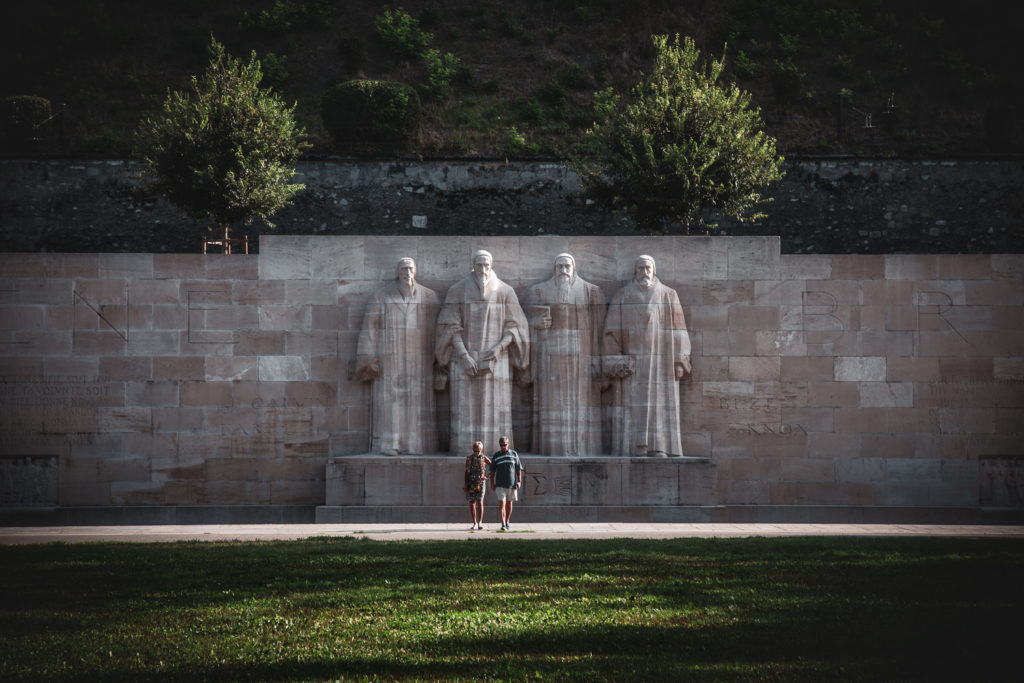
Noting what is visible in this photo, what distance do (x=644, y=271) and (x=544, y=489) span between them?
437cm

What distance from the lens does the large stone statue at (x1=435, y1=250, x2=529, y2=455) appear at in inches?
788

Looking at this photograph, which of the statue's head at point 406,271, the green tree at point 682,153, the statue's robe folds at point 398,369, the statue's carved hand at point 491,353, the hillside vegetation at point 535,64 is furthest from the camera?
the hillside vegetation at point 535,64

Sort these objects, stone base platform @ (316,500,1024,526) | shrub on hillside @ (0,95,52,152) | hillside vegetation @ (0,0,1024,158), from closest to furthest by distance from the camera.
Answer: stone base platform @ (316,500,1024,526)
shrub on hillside @ (0,95,52,152)
hillside vegetation @ (0,0,1024,158)

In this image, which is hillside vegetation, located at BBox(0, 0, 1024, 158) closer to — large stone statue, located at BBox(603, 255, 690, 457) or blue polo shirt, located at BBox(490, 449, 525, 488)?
large stone statue, located at BBox(603, 255, 690, 457)

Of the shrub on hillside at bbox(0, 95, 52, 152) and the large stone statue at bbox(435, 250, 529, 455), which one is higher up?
the shrub on hillside at bbox(0, 95, 52, 152)

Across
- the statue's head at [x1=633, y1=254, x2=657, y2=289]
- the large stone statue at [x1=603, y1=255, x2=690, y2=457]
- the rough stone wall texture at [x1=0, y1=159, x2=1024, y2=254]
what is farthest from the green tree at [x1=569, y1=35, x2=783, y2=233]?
the rough stone wall texture at [x1=0, y1=159, x2=1024, y2=254]

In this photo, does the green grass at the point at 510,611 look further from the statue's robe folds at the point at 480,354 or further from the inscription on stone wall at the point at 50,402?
the inscription on stone wall at the point at 50,402

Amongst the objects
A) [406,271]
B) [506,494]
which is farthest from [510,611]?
[406,271]

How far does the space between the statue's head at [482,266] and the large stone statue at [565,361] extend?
3.16ft

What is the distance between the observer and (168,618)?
10594mm

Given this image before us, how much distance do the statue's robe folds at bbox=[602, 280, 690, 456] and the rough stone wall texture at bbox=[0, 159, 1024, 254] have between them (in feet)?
48.0

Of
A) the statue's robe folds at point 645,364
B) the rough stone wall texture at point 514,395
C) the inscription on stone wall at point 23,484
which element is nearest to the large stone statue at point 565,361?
the statue's robe folds at point 645,364

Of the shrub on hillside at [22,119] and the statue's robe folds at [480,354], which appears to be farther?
the shrub on hillside at [22,119]

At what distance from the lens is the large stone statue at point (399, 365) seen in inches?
793
